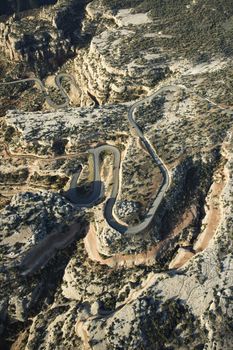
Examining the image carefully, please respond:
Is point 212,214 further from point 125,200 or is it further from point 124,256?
point 124,256

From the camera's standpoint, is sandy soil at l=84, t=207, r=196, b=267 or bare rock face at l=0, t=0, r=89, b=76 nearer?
sandy soil at l=84, t=207, r=196, b=267

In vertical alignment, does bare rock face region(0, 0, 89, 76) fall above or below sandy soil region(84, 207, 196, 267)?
above

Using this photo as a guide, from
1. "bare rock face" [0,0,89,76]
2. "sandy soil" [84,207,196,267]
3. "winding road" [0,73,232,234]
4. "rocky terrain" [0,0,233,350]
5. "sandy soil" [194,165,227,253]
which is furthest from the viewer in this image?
"bare rock face" [0,0,89,76]

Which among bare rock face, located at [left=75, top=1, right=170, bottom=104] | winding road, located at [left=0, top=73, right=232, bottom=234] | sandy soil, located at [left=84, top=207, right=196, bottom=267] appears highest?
bare rock face, located at [left=75, top=1, right=170, bottom=104]

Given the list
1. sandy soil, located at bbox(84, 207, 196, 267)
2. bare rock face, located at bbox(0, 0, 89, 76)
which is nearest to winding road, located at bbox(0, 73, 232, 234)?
sandy soil, located at bbox(84, 207, 196, 267)

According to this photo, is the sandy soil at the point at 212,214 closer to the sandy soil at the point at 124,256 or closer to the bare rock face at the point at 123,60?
the sandy soil at the point at 124,256

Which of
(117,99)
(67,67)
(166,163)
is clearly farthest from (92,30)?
(166,163)

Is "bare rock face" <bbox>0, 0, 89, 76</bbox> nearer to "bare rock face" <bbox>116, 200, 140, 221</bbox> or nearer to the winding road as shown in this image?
the winding road

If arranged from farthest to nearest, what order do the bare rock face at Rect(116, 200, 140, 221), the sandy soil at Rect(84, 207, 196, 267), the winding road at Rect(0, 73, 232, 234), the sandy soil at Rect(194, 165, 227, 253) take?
the bare rock face at Rect(116, 200, 140, 221), the winding road at Rect(0, 73, 232, 234), the sandy soil at Rect(194, 165, 227, 253), the sandy soil at Rect(84, 207, 196, 267)

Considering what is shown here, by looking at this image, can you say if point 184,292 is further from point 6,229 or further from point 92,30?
point 92,30

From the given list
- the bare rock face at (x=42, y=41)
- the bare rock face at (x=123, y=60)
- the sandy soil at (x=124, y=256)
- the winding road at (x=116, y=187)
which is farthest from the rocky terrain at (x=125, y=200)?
the bare rock face at (x=42, y=41)
